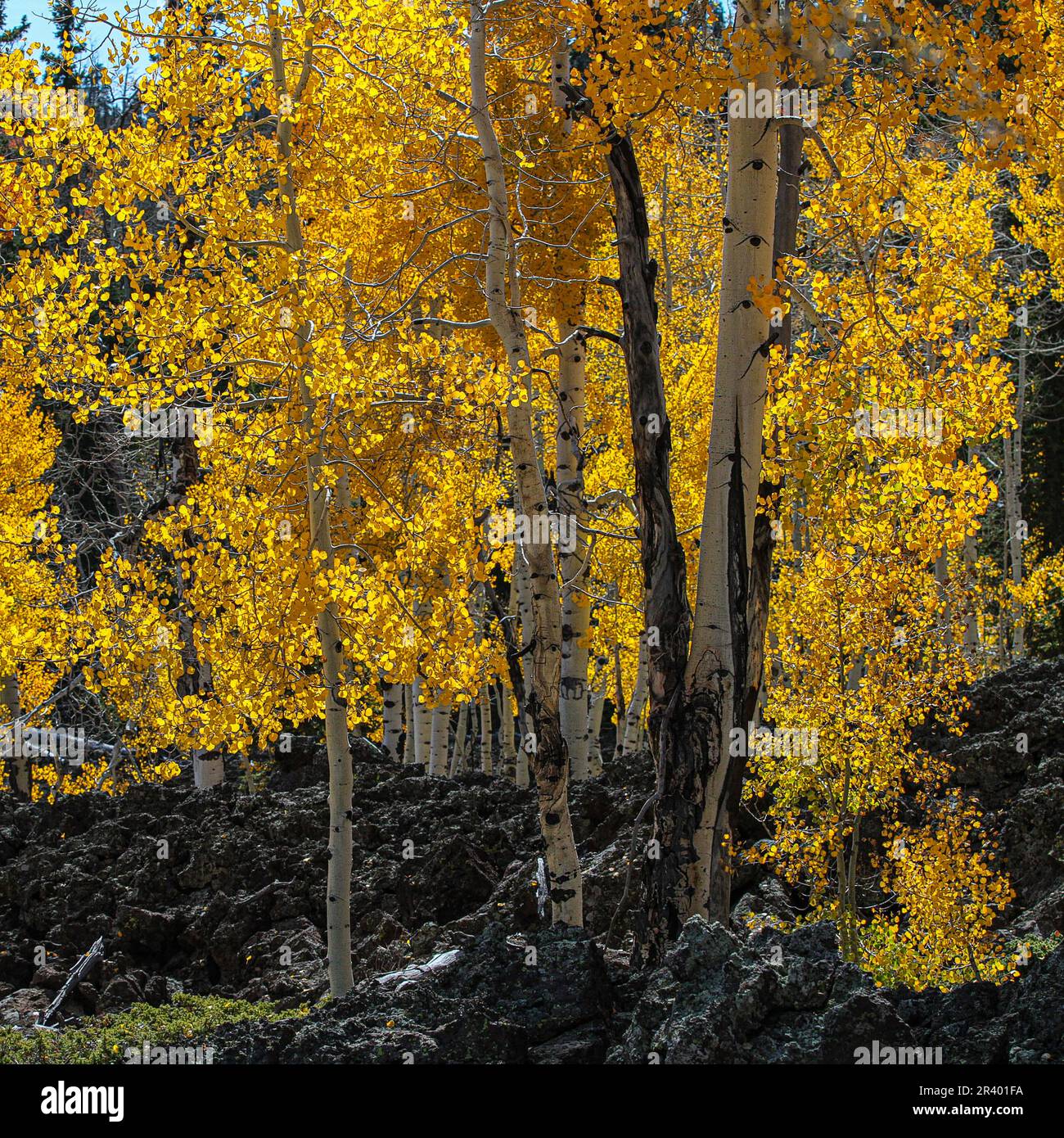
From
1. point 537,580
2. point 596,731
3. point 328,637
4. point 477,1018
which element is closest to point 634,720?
point 596,731

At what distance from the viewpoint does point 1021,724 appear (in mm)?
13023

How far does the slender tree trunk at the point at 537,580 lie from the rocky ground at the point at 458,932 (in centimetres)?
58

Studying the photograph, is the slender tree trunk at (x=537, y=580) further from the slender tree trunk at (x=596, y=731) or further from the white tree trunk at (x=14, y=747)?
the white tree trunk at (x=14, y=747)

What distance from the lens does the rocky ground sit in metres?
4.90

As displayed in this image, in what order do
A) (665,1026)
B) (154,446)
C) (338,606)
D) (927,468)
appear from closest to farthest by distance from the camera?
(665,1026) < (927,468) < (338,606) < (154,446)

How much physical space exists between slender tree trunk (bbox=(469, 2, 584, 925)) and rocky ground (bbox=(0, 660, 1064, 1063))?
0.58m

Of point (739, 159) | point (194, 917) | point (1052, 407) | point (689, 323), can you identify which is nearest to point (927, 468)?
point (739, 159)

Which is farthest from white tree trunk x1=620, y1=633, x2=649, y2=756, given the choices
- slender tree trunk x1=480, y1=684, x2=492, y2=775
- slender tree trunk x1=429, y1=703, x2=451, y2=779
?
slender tree trunk x1=480, y1=684, x2=492, y2=775

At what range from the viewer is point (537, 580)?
297 inches

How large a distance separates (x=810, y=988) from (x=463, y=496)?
234 inches

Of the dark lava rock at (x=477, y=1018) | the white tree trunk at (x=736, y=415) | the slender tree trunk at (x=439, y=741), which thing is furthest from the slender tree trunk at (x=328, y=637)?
the slender tree trunk at (x=439, y=741)

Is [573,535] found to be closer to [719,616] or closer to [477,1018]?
[719,616]

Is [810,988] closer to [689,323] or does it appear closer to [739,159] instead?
[739,159]

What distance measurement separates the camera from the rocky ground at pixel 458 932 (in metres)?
4.90
